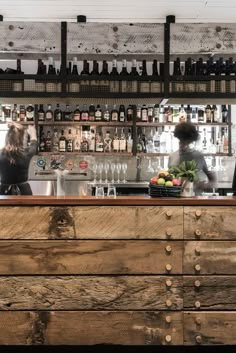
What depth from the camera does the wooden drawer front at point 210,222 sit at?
2820mm

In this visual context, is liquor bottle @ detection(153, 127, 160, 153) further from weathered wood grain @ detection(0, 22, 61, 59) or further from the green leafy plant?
the green leafy plant

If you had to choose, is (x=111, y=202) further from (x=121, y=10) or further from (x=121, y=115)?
(x=121, y=115)

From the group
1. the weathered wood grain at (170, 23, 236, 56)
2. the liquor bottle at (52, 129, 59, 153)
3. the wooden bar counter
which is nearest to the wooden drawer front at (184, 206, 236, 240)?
the wooden bar counter

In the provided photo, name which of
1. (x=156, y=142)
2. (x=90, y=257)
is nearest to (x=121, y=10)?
(x=156, y=142)

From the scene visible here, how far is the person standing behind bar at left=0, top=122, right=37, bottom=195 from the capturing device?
4148 mm

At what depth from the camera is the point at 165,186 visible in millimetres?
3016

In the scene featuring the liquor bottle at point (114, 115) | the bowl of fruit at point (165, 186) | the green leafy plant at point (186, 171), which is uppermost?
the liquor bottle at point (114, 115)

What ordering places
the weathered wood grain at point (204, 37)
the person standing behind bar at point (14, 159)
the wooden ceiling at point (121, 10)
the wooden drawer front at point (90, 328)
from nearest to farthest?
1. the wooden drawer front at point (90, 328)
2. the person standing behind bar at point (14, 159)
3. the weathered wood grain at point (204, 37)
4. the wooden ceiling at point (121, 10)

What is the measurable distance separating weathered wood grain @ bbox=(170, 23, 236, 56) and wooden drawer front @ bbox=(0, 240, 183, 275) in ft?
7.44

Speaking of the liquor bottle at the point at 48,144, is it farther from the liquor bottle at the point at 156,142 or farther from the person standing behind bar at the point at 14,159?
the person standing behind bar at the point at 14,159

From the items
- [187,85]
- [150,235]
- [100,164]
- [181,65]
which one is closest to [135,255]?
[150,235]

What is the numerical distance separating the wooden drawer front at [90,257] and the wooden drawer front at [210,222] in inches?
5.2

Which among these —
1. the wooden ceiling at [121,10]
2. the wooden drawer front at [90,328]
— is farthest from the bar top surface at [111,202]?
the wooden ceiling at [121,10]

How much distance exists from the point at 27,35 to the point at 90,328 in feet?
9.40
